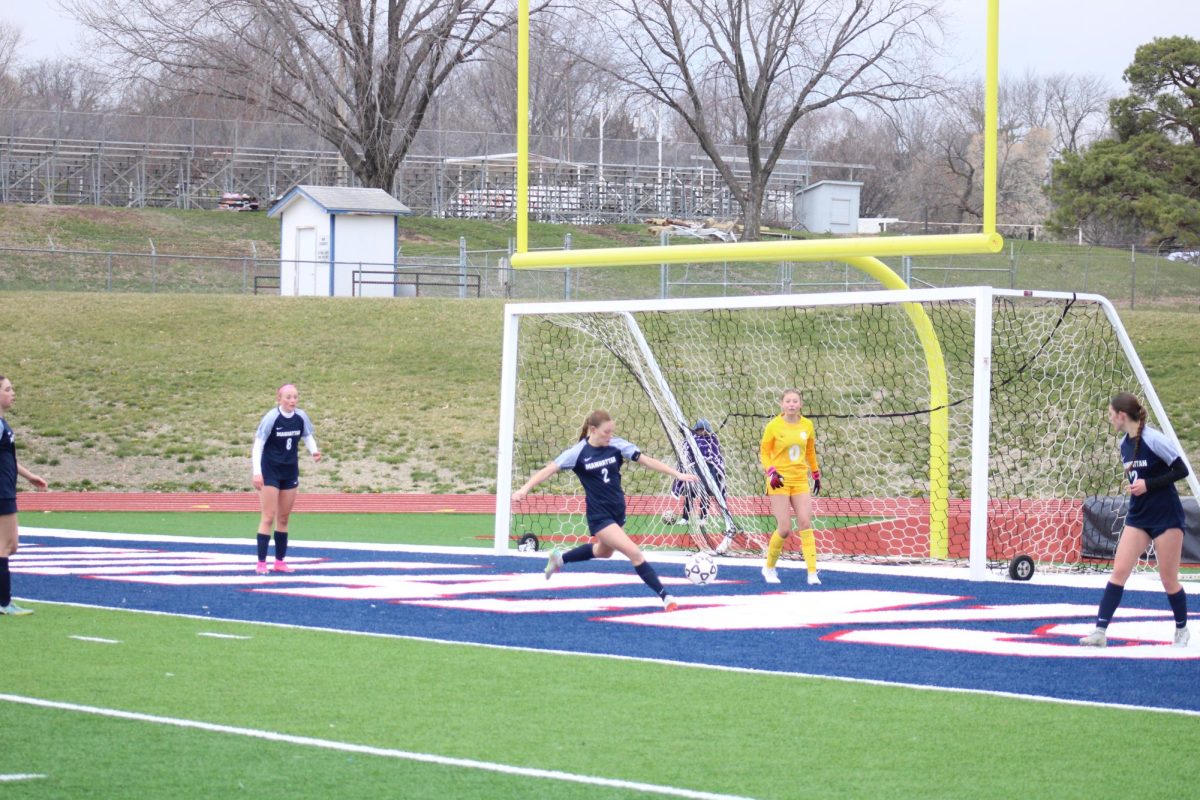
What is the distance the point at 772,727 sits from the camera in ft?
23.4

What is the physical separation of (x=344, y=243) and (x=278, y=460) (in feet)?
80.2

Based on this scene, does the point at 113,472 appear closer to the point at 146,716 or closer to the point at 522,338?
the point at 522,338

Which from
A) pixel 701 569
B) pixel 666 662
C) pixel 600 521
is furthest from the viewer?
pixel 701 569

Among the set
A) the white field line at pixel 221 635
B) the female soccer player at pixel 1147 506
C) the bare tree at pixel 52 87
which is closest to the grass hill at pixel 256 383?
the white field line at pixel 221 635

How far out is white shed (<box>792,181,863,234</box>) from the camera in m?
17.9

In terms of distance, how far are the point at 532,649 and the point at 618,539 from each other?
162 cm

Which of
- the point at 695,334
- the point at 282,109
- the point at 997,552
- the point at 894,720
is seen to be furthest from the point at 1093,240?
the point at 894,720

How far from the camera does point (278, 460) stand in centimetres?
1380

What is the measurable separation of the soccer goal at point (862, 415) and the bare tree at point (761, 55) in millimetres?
2159

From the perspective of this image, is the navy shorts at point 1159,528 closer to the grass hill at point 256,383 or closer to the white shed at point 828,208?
the white shed at point 828,208

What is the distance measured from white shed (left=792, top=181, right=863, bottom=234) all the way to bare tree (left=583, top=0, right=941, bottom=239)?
1.04 m

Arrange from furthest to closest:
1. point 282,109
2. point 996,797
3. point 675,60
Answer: point 282,109
point 675,60
point 996,797

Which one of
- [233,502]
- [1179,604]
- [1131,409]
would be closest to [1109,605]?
[1179,604]

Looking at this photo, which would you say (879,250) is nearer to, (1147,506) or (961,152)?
(961,152)
